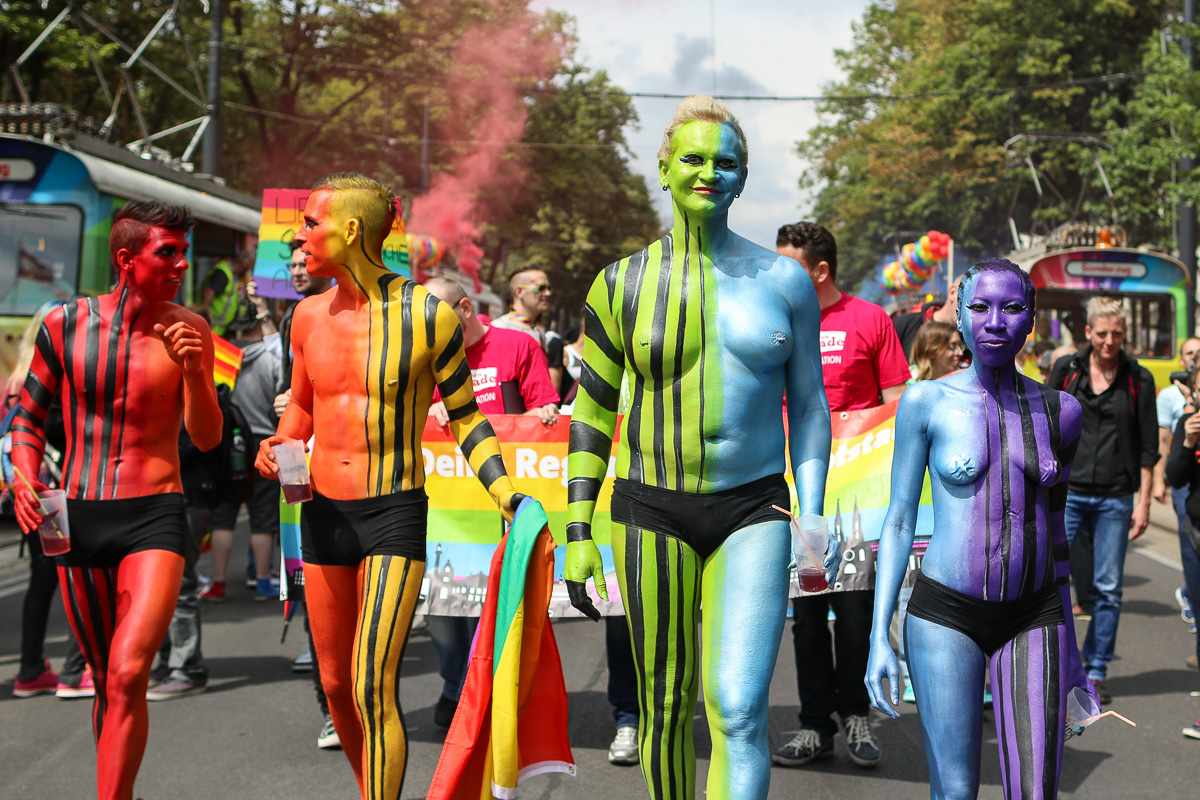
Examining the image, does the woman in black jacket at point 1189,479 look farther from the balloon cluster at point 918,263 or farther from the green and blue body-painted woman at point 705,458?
the balloon cluster at point 918,263

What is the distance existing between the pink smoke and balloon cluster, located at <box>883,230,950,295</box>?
16954 millimetres

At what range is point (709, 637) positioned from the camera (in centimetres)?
323

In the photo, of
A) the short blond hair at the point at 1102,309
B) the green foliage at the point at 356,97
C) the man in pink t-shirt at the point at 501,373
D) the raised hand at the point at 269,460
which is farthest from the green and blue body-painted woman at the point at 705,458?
the green foliage at the point at 356,97

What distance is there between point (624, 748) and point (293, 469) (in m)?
2.32

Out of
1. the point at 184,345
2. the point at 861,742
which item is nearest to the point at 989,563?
the point at 861,742

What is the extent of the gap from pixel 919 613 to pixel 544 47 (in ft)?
130

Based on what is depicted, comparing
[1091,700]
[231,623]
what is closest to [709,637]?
[1091,700]

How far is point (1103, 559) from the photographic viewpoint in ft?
22.1

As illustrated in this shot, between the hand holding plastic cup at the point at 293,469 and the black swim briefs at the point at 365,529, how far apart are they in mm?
109

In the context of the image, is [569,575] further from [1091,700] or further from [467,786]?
[1091,700]

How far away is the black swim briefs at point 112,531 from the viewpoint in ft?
13.9

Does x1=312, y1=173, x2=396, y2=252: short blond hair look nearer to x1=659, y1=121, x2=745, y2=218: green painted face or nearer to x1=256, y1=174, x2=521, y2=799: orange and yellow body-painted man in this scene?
x1=256, y1=174, x2=521, y2=799: orange and yellow body-painted man

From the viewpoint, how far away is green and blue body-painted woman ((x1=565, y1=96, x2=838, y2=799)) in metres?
3.20

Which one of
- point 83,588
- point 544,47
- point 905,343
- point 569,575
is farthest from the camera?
point 544,47
